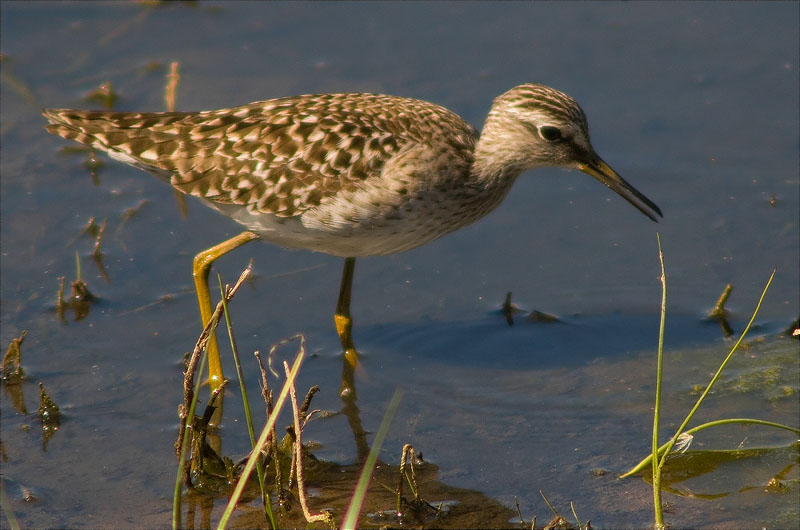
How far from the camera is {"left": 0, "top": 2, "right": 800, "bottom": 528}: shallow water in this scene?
6.18 meters

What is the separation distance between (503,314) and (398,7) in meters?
4.09

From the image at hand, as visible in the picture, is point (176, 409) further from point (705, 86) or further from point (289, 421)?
point (705, 86)

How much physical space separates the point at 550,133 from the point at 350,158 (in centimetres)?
130

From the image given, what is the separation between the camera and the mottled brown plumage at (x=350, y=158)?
6.55 m

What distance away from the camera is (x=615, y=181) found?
6941 mm

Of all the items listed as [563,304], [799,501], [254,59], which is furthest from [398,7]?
[799,501]

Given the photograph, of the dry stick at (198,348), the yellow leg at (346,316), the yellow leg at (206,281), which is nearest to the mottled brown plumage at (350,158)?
the yellow leg at (206,281)

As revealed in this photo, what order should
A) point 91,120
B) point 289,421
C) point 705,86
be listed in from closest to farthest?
point 289,421
point 91,120
point 705,86

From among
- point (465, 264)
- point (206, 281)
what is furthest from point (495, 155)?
point (206, 281)

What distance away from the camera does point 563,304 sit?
25.3 feet

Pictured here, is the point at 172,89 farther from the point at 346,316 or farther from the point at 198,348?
the point at 198,348

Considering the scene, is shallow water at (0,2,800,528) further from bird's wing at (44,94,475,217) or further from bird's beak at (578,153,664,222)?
bird's wing at (44,94,475,217)

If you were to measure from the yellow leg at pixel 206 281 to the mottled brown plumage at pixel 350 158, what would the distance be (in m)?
0.24

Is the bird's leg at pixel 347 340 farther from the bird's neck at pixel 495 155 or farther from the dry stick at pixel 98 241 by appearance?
the dry stick at pixel 98 241
